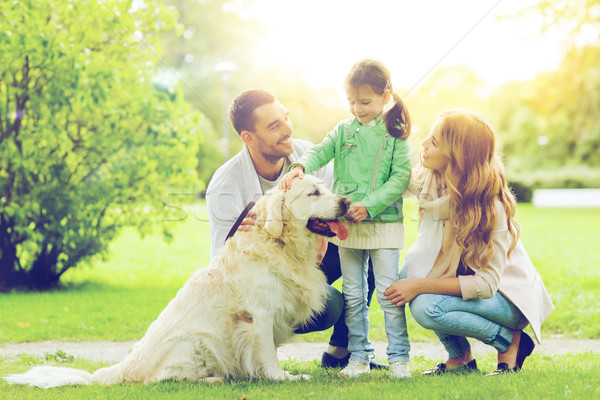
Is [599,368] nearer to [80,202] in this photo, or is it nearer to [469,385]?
[469,385]

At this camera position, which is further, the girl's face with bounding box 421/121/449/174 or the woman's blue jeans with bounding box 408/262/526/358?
the girl's face with bounding box 421/121/449/174

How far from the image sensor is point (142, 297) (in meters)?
7.99

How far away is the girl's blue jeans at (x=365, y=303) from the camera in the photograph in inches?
157

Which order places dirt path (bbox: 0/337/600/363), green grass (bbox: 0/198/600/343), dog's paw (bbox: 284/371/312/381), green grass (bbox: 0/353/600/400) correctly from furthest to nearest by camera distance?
green grass (bbox: 0/198/600/343) → dirt path (bbox: 0/337/600/363) → dog's paw (bbox: 284/371/312/381) → green grass (bbox: 0/353/600/400)

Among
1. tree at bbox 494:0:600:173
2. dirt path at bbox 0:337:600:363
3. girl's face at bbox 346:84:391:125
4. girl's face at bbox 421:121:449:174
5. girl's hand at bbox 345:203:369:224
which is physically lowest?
dirt path at bbox 0:337:600:363

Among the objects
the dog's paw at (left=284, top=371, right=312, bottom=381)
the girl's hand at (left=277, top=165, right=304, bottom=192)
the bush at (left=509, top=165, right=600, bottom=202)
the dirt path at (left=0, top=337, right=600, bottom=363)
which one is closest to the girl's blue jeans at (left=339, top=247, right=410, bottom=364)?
the dog's paw at (left=284, top=371, right=312, bottom=381)

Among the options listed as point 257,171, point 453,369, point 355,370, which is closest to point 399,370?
point 355,370

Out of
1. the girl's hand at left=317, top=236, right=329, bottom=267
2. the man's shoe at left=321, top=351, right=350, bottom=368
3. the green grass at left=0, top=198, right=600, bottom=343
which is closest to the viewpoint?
the girl's hand at left=317, top=236, right=329, bottom=267

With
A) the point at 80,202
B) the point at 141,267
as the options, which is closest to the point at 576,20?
the point at 141,267

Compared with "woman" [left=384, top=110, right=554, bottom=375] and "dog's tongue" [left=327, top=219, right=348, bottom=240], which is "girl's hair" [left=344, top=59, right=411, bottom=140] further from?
"dog's tongue" [left=327, top=219, right=348, bottom=240]

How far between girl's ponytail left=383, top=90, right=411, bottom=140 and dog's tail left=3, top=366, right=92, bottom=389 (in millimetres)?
2713

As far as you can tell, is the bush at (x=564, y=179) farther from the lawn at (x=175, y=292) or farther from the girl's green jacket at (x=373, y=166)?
the girl's green jacket at (x=373, y=166)

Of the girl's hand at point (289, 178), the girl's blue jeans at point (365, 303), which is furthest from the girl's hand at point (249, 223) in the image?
the girl's blue jeans at point (365, 303)

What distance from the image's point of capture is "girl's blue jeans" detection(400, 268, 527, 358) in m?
3.84
